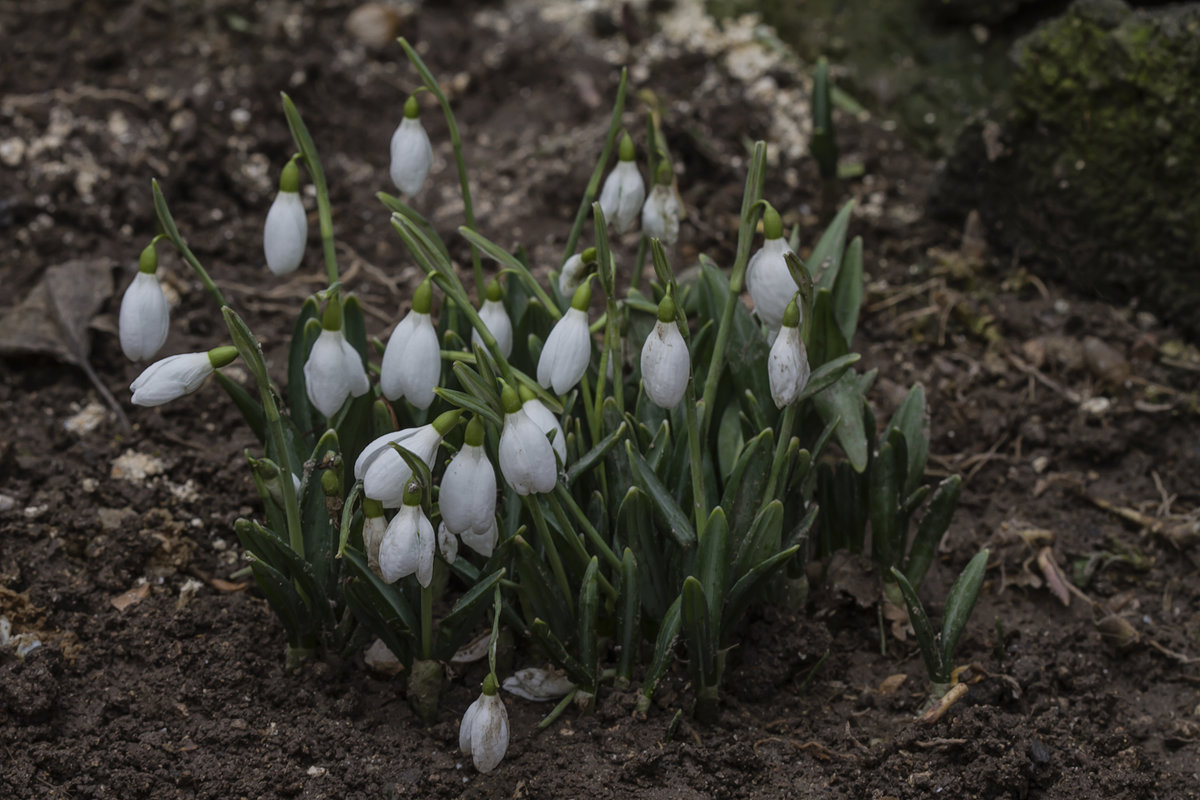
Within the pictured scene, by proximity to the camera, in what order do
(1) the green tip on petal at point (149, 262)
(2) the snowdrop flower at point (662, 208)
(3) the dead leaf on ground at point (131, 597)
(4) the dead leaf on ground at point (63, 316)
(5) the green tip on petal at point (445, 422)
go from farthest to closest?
1. (4) the dead leaf on ground at point (63, 316)
2. (3) the dead leaf on ground at point (131, 597)
3. (2) the snowdrop flower at point (662, 208)
4. (1) the green tip on petal at point (149, 262)
5. (5) the green tip on petal at point (445, 422)

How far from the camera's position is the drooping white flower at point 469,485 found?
164 cm

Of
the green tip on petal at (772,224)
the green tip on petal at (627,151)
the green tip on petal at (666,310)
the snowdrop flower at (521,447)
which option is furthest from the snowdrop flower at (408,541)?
the green tip on petal at (627,151)

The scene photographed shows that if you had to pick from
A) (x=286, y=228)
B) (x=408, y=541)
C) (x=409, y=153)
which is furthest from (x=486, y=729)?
(x=409, y=153)

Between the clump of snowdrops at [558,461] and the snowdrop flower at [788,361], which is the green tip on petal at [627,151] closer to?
the clump of snowdrops at [558,461]

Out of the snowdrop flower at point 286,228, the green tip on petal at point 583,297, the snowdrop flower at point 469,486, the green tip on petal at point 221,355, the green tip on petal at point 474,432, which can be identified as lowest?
the snowdrop flower at point 469,486

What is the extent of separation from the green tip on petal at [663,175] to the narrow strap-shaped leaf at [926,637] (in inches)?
31.3

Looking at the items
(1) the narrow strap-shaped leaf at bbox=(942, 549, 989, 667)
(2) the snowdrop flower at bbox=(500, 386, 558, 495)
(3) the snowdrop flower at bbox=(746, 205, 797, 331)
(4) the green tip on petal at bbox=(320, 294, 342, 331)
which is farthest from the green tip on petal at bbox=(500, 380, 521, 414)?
(1) the narrow strap-shaped leaf at bbox=(942, 549, 989, 667)

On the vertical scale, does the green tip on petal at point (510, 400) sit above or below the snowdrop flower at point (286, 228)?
below

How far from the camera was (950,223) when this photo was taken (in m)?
3.41

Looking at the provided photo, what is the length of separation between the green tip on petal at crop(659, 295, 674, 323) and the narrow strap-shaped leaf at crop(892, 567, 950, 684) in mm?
643

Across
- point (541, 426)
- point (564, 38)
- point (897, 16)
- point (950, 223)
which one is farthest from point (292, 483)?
point (897, 16)

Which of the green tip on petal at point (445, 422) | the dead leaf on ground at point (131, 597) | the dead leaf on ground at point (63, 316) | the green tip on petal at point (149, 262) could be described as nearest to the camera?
the green tip on petal at point (445, 422)

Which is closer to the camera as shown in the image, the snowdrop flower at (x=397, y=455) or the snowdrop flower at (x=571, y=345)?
the snowdrop flower at (x=397, y=455)

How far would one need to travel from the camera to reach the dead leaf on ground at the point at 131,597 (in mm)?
2215
